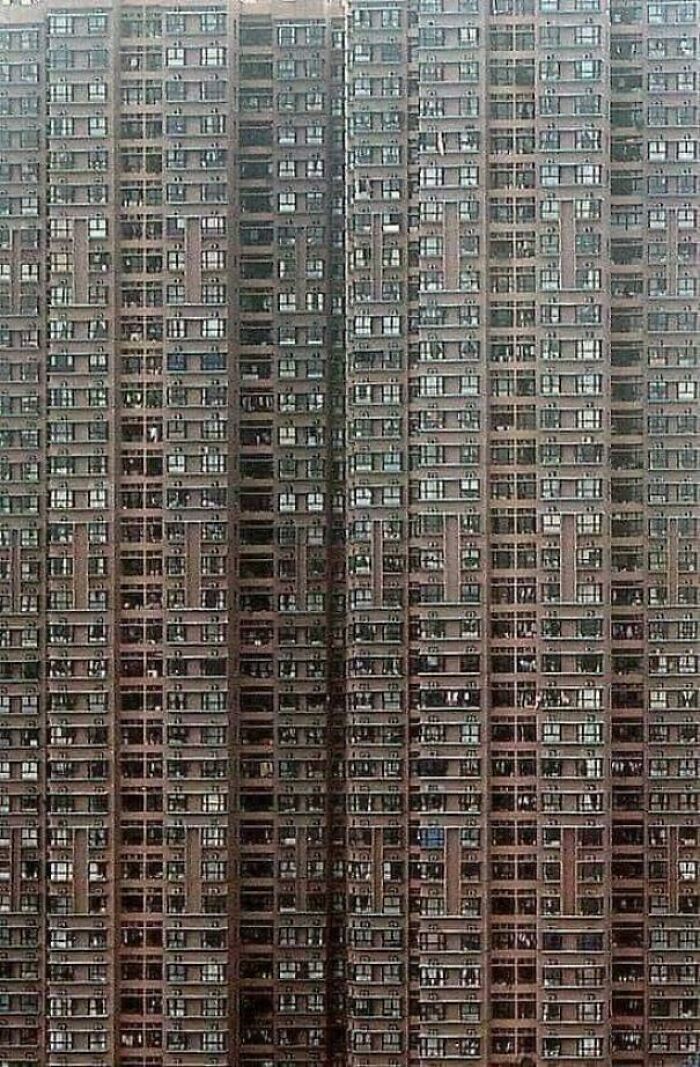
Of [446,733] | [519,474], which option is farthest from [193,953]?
[519,474]

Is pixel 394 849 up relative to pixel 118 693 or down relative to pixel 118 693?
down

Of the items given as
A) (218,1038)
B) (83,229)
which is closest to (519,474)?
(83,229)

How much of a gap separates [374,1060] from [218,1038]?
1.32 ft

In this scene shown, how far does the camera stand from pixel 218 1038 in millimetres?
4414

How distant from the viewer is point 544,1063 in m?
4.39

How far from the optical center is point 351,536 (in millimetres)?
4441

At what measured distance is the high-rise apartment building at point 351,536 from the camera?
4383 millimetres

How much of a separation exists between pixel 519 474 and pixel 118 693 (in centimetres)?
118

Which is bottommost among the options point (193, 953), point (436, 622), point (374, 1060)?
point (374, 1060)

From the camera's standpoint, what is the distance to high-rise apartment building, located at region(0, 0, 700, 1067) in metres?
4.38

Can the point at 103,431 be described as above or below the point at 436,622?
above

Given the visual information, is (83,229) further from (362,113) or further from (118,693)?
(118,693)

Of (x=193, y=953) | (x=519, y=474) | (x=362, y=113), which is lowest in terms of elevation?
(x=193, y=953)

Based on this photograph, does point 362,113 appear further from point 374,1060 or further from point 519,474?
point 374,1060
